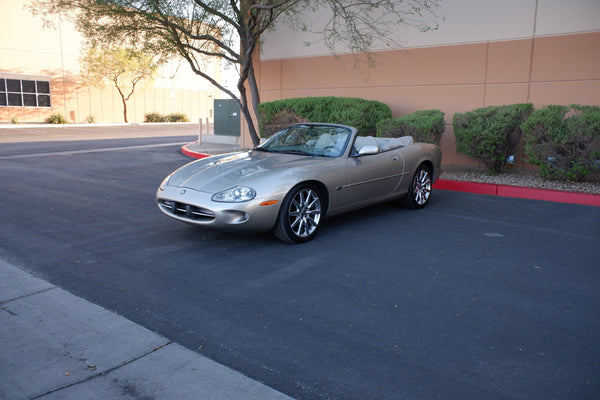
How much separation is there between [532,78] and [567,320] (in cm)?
869

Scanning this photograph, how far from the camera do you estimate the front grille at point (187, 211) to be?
5414 millimetres

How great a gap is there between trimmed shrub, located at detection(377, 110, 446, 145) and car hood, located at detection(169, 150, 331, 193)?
5.00 metres

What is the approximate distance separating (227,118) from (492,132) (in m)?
12.5

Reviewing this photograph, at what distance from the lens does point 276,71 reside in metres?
16.1

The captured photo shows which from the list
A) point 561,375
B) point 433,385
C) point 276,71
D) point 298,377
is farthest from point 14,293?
point 276,71

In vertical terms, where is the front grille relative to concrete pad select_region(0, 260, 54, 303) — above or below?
above

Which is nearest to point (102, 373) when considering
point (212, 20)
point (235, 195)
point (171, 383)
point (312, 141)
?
point (171, 383)

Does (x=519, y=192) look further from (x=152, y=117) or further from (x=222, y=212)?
(x=152, y=117)

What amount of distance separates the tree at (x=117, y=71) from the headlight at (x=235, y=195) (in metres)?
32.6

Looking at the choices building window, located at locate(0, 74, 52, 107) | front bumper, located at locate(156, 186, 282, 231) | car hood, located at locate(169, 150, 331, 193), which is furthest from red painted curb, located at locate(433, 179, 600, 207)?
building window, located at locate(0, 74, 52, 107)

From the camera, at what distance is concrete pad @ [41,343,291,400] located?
9.21ft

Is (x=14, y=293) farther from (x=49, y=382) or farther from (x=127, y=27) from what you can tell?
(x=127, y=27)

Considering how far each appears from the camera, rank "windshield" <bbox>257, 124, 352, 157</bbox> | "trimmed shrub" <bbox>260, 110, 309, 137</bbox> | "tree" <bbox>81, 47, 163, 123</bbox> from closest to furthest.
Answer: "windshield" <bbox>257, 124, 352, 157</bbox>, "trimmed shrub" <bbox>260, 110, 309, 137</bbox>, "tree" <bbox>81, 47, 163, 123</bbox>

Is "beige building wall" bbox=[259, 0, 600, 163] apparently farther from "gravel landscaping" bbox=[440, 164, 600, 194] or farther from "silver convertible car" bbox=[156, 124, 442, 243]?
"silver convertible car" bbox=[156, 124, 442, 243]
